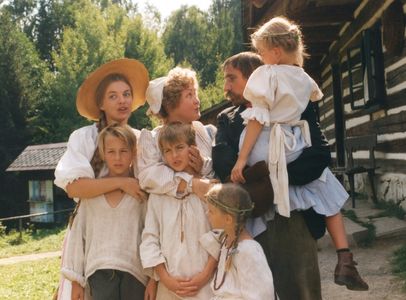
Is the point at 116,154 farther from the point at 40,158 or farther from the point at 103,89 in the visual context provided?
the point at 40,158

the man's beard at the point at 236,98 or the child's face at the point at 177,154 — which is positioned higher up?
the man's beard at the point at 236,98

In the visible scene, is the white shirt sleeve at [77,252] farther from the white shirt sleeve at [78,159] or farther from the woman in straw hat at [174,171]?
the woman in straw hat at [174,171]

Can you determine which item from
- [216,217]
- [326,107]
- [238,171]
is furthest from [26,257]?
[238,171]

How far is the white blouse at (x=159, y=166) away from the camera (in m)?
2.81

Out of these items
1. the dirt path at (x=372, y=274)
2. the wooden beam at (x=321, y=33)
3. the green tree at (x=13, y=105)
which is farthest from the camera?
the green tree at (x=13, y=105)

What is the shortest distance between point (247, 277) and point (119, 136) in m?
0.98

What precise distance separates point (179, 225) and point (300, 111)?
32.1 inches

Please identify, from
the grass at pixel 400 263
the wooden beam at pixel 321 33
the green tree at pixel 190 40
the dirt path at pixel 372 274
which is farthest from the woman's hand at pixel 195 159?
the green tree at pixel 190 40

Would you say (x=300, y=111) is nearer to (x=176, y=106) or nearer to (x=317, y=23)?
(x=176, y=106)

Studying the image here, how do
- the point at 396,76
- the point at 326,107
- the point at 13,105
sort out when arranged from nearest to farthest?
the point at 396,76 < the point at 326,107 < the point at 13,105

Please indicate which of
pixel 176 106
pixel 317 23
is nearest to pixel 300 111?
pixel 176 106

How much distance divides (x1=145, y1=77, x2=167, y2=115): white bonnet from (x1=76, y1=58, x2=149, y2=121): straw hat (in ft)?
0.57

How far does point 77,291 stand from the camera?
2967mm

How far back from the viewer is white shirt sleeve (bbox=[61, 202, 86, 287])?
295 cm
